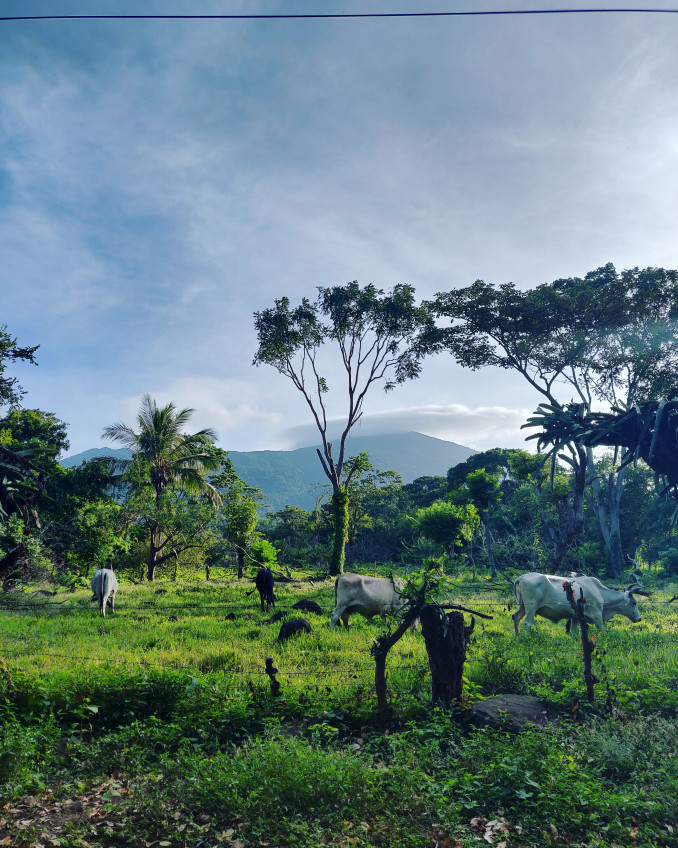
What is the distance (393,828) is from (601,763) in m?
2.41

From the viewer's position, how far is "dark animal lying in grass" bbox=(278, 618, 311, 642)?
11133mm

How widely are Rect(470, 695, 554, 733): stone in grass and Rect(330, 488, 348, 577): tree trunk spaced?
20330mm

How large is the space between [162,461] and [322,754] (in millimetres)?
24629

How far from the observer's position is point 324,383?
1246 inches

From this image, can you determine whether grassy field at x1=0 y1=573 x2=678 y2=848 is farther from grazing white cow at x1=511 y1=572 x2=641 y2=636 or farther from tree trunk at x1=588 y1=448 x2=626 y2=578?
tree trunk at x1=588 y1=448 x2=626 y2=578

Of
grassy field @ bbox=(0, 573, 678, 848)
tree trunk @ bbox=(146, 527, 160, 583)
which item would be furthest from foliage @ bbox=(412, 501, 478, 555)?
grassy field @ bbox=(0, 573, 678, 848)

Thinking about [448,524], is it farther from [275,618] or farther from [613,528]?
[275,618]

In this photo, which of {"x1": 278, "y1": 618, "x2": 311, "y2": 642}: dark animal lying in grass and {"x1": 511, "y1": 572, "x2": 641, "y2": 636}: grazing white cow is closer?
{"x1": 278, "y1": 618, "x2": 311, "y2": 642}: dark animal lying in grass

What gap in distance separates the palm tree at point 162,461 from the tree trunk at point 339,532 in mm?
6322

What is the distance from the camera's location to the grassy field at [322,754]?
4.54 m

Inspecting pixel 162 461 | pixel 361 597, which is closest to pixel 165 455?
pixel 162 461

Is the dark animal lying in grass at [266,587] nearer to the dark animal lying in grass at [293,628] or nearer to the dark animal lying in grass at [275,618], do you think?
the dark animal lying in grass at [275,618]

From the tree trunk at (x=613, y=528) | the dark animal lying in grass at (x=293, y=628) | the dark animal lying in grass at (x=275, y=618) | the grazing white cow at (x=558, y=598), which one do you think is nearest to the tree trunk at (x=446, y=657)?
the dark animal lying in grass at (x=293, y=628)

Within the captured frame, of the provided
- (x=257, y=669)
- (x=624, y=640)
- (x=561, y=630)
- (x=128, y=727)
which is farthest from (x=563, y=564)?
(x=128, y=727)
